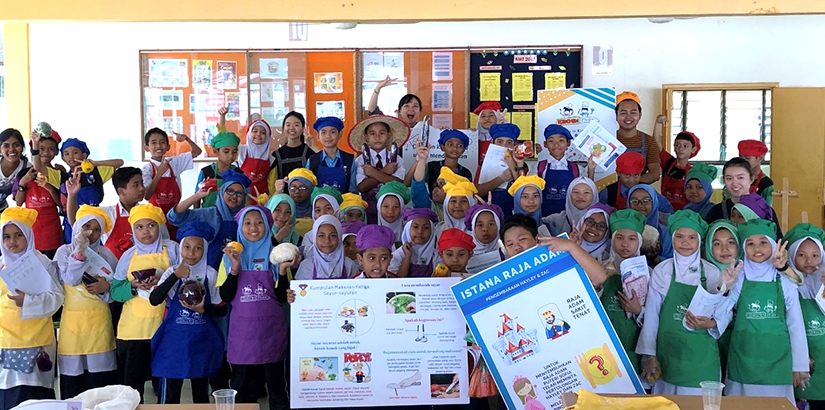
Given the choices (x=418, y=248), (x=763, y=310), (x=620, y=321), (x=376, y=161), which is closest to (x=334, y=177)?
(x=376, y=161)

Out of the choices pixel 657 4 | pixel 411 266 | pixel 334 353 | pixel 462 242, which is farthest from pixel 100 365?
pixel 657 4

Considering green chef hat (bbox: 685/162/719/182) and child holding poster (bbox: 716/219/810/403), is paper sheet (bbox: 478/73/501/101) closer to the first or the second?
green chef hat (bbox: 685/162/719/182)

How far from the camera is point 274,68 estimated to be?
7.92 meters

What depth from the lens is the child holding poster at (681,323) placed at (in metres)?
3.76

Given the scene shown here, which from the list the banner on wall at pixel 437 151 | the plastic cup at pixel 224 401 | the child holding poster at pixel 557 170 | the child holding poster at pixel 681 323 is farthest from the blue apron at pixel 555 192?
the plastic cup at pixel 224 401

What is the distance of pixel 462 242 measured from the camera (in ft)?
13.3

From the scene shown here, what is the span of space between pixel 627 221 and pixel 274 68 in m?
4.78

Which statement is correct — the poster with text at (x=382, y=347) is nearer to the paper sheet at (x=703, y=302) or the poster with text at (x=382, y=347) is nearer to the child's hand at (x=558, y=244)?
the child's hand at (x=558, y=244)

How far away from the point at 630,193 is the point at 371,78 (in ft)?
12.0

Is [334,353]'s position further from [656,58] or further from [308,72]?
[656,58]

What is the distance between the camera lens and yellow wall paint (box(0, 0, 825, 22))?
3697mm

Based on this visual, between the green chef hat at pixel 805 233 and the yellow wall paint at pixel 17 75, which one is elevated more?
the yellow wall paint at pixel 17 75

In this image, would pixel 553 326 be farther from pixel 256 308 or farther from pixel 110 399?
pixel 110 399

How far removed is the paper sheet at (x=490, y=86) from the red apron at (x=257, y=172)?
9.55 ft
